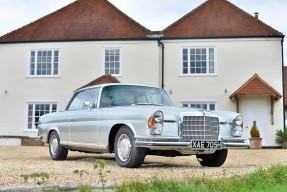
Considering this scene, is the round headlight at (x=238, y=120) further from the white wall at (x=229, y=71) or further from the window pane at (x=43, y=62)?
the window pane at (x=43, y=62)

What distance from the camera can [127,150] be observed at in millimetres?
7812

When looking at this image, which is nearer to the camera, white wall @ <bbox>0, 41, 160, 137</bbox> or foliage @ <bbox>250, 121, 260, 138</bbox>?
foliage @ <bbox>250, 121, 260, 138</bbox>

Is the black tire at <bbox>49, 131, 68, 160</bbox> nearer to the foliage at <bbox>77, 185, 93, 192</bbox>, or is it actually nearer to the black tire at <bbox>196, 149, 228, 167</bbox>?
the black tire at <bbox>196, 149, 228, 167</bbox>

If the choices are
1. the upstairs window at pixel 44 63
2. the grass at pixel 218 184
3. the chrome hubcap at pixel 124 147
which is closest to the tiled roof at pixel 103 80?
the upstairs window at pixel 44 63

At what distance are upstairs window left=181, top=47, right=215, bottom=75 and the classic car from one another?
44.3ft

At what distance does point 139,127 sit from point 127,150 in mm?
570

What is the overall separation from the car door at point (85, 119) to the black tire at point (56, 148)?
640mm

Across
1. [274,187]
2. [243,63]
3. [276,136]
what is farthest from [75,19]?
[274,187]

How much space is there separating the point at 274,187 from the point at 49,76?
65.1 feet

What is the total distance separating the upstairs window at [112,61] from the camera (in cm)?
2345

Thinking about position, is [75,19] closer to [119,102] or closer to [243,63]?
[243,63]

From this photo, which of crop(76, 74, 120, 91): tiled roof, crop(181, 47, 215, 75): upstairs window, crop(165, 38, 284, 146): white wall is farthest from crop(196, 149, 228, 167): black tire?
crop(181, 47, 215, 75): upstairs window

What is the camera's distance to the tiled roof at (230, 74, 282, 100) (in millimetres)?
21125

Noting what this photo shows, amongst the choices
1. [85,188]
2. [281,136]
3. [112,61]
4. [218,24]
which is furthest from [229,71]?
[85,188]
